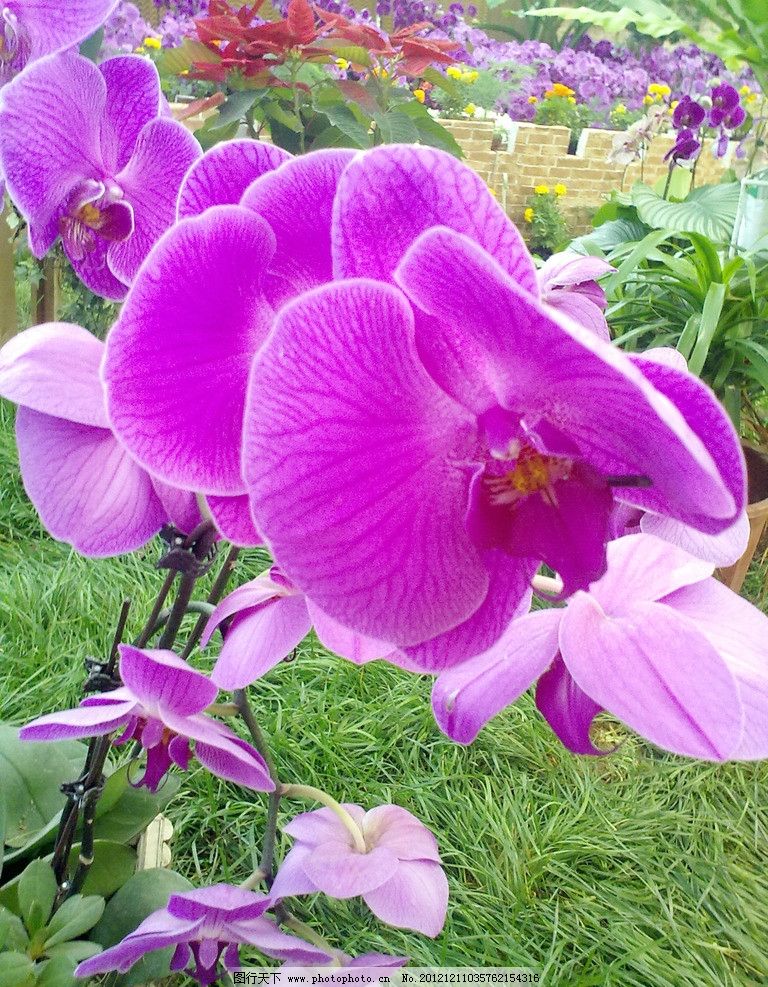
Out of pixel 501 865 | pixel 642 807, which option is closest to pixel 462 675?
pixel 501 865

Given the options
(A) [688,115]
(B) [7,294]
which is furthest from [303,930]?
(A) [688,115]

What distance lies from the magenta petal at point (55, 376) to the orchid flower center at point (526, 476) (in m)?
0.12

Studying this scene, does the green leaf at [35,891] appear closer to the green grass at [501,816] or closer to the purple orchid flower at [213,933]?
the purple orchid flower at [213,933]

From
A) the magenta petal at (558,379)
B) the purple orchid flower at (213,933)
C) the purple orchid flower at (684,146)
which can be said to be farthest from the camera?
the purple orchid flower at (684,146)

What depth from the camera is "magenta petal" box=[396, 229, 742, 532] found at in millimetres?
151

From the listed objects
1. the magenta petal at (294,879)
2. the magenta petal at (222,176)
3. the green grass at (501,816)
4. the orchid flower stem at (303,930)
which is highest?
the magenta petal at (222,176)

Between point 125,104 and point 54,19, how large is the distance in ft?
0.18

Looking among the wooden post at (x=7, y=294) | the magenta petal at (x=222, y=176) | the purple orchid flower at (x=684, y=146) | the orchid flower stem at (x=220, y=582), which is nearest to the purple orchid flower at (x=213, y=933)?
the orchid flower stem at (x=220, y=582)

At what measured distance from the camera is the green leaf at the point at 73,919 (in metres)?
0.47

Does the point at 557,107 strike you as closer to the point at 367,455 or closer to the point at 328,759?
the point at 328,759

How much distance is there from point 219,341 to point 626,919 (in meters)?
1.02

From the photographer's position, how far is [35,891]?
18.1 inches

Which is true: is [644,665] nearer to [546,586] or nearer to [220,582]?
[546,586]

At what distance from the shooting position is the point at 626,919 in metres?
0.99
